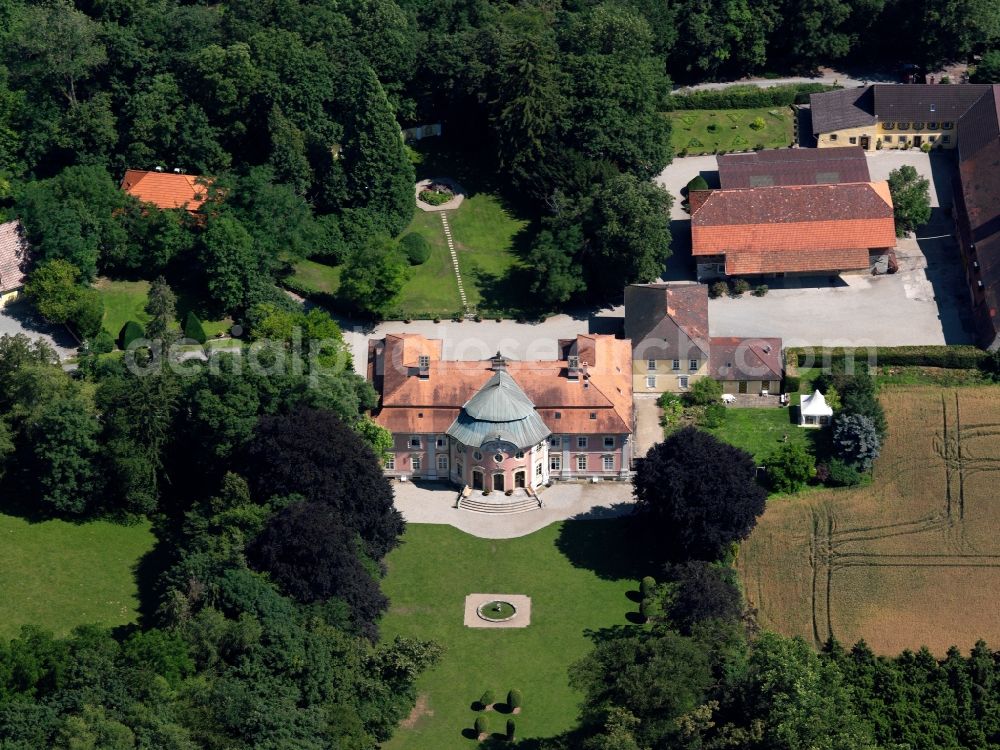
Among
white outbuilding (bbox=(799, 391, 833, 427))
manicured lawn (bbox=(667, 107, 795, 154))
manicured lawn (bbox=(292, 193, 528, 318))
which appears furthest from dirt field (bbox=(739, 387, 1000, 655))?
manicured lawn (bbox=(667, 107, 795, 154))

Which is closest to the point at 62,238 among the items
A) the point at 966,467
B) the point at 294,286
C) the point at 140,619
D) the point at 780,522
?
the point at 294,286

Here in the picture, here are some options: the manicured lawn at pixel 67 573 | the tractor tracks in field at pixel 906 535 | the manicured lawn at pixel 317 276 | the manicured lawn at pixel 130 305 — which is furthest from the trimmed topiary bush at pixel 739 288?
the manicured lawn at pixel 67 573

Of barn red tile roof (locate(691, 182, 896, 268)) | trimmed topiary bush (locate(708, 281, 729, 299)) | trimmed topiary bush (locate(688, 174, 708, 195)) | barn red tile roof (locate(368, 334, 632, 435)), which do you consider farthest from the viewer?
trimmed topiary bush (locate(688, 174, 708, 195))

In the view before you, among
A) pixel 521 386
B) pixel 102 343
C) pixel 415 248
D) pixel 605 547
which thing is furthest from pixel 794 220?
pixel 102 343

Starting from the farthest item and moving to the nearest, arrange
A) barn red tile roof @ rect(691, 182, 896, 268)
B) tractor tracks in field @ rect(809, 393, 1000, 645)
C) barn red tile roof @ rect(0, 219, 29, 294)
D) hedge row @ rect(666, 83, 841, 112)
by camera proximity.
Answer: hedge row @ rect(666, 83, 841, 112)
barn red tile roof @ rect(691, 182, 896, 268)
barn red tile roof @ rect(0, 219, 29, 294)
tractor tracks in field @ rect(809, 393, 1000, 645)

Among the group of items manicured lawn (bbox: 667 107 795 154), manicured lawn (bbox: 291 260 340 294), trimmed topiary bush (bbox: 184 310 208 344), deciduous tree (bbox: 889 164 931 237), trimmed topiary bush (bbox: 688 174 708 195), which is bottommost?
trimmed topiary bush (bbox: 184 310 208 344)

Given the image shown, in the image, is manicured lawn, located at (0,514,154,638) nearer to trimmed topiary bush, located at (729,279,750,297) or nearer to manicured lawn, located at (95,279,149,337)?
manicured lawn, located at (95,279,149,337)
